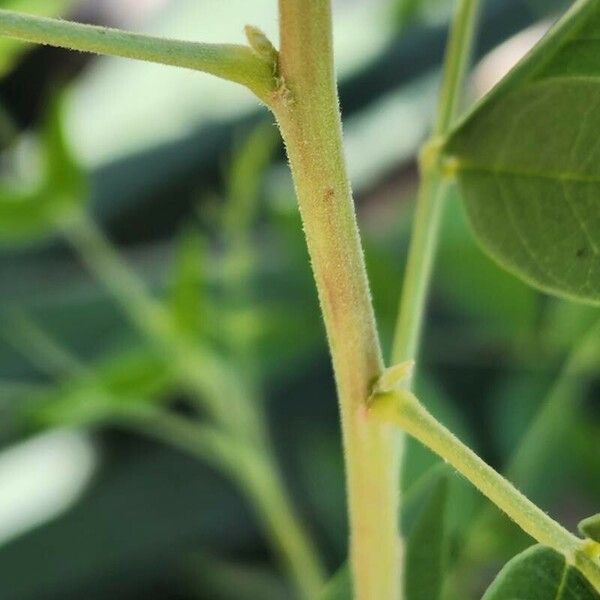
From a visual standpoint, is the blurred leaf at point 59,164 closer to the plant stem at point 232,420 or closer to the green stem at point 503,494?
the plant stem at point 232,420

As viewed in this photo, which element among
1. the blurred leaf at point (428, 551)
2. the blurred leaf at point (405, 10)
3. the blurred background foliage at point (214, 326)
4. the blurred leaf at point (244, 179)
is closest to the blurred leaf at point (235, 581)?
the blurred background foliage at point (214, 326)

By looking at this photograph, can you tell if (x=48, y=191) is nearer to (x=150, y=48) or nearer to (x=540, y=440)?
(x=540, y=440)

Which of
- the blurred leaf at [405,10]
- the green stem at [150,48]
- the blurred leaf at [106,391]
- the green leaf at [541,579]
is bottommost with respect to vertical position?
the green leaf at [541,579]

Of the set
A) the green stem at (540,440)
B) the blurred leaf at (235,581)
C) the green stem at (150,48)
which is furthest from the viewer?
the blurred leaf at (235,581)

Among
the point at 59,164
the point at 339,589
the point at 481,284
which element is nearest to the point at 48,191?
the point at 59,164

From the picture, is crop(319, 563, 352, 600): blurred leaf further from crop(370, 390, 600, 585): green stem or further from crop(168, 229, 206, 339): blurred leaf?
crop(168, 229, 206, 339): blurred leaf

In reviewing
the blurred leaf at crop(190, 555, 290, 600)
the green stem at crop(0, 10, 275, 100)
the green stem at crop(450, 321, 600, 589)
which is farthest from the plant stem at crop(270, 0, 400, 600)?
the blurred leaf at crop(190, 555, 290, 600)
